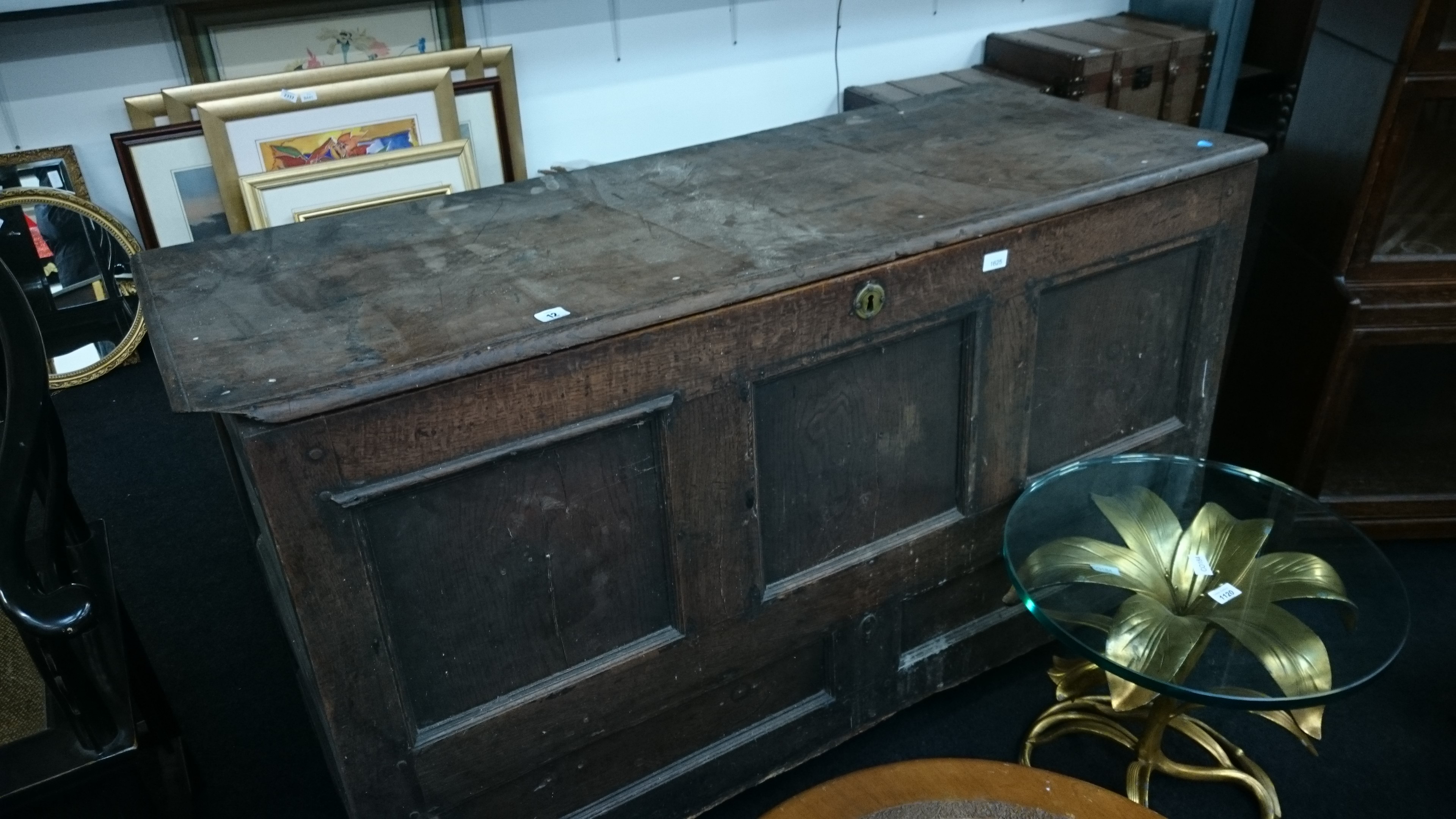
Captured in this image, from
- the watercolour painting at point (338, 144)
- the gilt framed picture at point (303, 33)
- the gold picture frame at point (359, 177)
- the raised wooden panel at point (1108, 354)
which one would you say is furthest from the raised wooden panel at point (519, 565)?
the gilt framed picture at point (303, 33)

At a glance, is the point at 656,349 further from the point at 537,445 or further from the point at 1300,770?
the point at 1300,770

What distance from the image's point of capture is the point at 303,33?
8.64 ft

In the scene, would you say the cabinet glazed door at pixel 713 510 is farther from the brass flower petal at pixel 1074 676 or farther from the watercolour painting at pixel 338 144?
the watercolour painting at pixel 338 144

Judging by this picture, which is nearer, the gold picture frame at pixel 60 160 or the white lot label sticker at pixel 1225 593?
the white lot label sticker at pixel 1225 593

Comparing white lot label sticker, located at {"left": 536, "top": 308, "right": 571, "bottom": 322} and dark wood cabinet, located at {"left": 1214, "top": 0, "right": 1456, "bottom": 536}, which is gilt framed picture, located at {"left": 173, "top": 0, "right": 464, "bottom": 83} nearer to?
white lot label sticker, located at {"left": 536, "top": 308, "right": 571, "bottom": 322}

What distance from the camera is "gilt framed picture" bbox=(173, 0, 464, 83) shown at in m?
2.54

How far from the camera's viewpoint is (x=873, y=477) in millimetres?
1617

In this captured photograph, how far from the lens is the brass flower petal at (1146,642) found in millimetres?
1436

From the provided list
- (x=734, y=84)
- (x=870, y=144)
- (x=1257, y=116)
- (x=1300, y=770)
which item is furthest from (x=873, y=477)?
(x=1257, y=116)

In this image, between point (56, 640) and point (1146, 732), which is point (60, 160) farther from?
point (1146, 732)

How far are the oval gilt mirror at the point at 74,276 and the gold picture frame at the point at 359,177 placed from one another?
351mm

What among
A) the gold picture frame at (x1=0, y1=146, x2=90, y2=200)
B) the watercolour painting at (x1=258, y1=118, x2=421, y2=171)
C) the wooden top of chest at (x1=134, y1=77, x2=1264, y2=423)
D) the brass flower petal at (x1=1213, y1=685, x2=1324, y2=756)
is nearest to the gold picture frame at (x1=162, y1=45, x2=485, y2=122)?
the watercolour painting at (x1=258, y1=118, x2=421, y2=171)

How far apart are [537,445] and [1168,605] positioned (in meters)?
0.97

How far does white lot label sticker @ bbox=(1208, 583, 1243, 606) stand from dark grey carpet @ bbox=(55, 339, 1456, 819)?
44 cm
